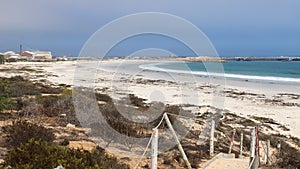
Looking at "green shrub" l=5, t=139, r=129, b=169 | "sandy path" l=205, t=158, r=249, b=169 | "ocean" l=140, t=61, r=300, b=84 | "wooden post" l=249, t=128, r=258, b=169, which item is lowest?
"sandy path" l=205, t=158, r=249, b=169

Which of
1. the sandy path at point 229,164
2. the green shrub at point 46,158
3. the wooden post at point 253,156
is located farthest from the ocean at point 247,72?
the green shrub at point 46,158

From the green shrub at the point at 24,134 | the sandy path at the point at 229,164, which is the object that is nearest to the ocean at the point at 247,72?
the sandy path at the point at 229,164

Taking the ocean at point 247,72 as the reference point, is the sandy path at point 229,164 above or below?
below

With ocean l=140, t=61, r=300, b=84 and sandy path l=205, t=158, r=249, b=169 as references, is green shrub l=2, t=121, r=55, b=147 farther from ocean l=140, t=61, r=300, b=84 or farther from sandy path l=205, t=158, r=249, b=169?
ocean l=140, t=61, r=300, b=84

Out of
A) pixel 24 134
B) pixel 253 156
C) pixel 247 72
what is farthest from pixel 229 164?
pixel 247 72

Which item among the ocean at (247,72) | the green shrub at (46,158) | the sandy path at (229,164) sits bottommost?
the sandy path at (229,164)

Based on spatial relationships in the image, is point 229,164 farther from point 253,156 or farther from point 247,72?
point 247,72

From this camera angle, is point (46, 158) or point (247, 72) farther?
point (247, 72)

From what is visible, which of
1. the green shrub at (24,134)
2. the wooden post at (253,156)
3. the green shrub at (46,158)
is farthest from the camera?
the green shrub at (24,134)

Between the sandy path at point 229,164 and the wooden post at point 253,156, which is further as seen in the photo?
the sandy path at point 229,164

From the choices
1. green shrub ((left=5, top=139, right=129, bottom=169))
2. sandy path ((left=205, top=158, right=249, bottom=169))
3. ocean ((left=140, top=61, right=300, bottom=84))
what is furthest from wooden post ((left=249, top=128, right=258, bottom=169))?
ocean ((left=140, top=61, right=300, bottom=84))

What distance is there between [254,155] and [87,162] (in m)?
3.06

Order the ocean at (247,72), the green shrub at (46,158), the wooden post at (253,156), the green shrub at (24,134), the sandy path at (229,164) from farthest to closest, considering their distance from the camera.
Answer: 1. the ocean at (247,72)
2. the sandy path at (229,164)
3. the green shrub at (24,134)
4. the wooden post at (253,156)
5. the green shrub at (46,158)

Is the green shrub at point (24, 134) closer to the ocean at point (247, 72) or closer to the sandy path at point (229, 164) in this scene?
the sandy path at point (229, 164)
